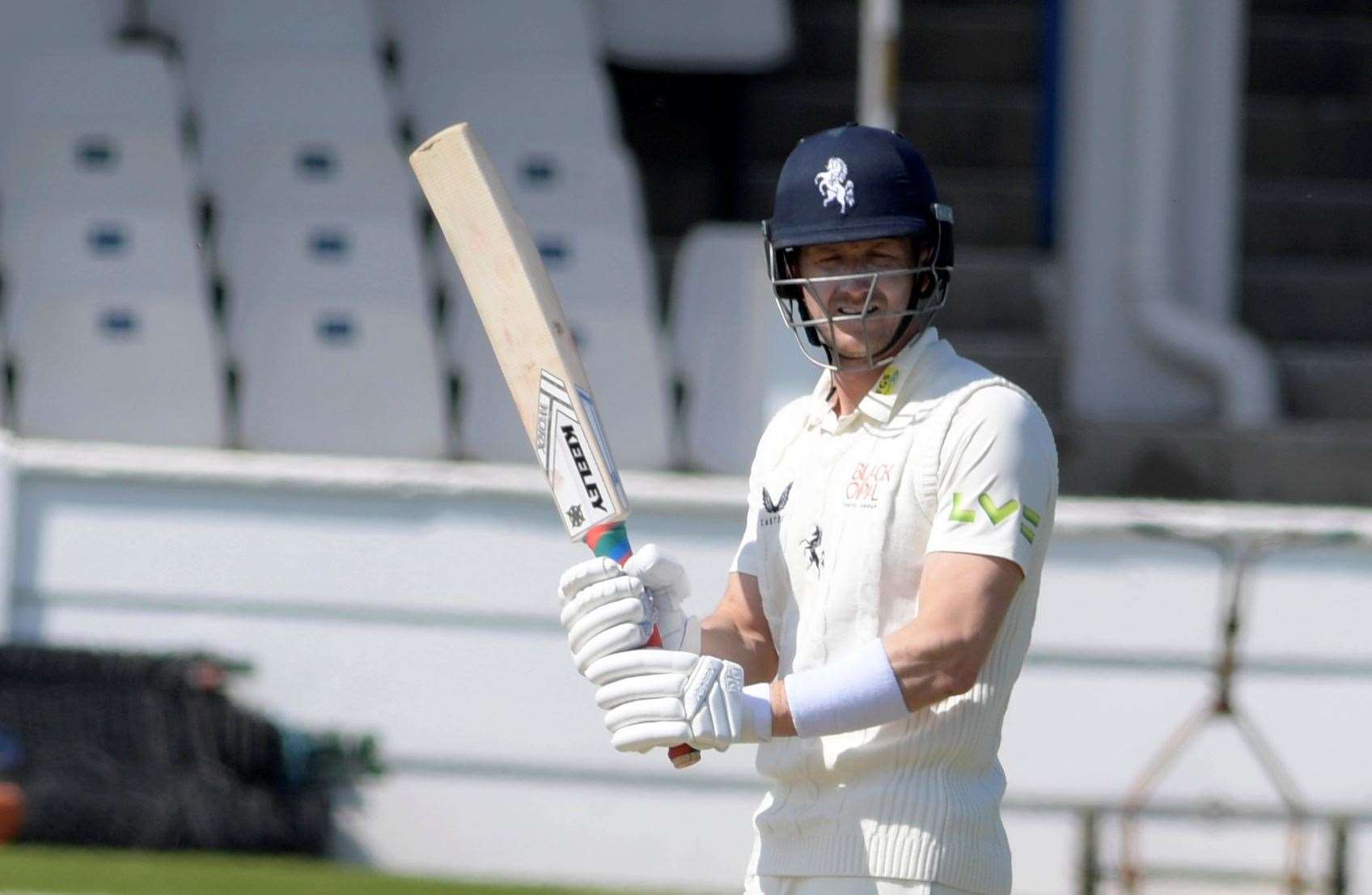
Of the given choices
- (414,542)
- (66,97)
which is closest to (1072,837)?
(414,542)

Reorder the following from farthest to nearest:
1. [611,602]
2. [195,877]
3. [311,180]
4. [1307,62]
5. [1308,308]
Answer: [1307,62] → [1308,308] → [311,180] → [195,877] → [611,602]

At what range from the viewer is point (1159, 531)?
4773mm

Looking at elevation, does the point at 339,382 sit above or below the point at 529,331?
above

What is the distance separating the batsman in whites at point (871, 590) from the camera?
1894 millimetres

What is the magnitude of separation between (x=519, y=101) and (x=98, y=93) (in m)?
1.24

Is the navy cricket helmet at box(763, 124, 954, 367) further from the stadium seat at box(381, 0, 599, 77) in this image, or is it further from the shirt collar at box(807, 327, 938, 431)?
the stadium seat at box(381, 0, 599, 77)

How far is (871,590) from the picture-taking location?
1965 millimetres

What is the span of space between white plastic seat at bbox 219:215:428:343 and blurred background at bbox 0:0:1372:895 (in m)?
0.01

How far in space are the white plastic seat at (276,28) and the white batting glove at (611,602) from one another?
463cm

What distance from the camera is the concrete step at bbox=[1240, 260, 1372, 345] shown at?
6840 millimetres

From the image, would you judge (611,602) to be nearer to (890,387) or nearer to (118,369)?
(890,387)

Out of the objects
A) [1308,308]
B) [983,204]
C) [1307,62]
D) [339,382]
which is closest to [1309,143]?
[1307,62]

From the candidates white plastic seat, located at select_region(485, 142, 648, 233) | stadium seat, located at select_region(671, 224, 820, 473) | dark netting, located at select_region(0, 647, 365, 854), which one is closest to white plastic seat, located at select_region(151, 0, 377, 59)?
white plastic seat, located at select_region(485, 142, 648, 233)

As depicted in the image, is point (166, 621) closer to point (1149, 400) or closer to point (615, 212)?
point (615, 212)
